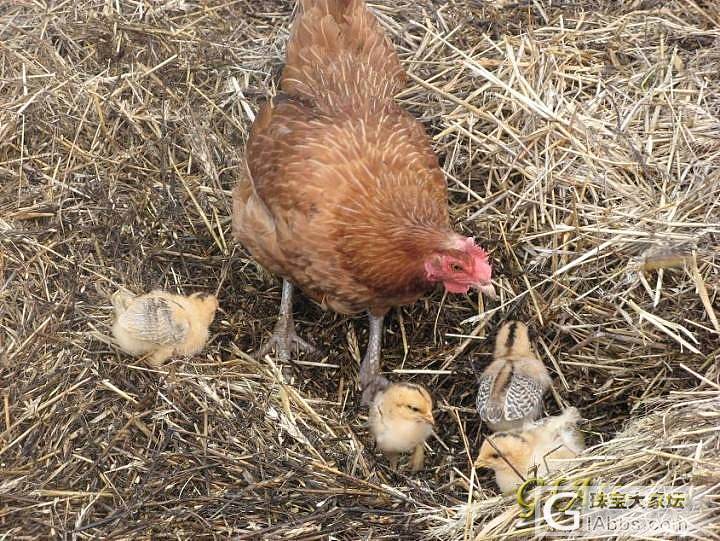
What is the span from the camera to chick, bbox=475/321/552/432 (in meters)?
3.24

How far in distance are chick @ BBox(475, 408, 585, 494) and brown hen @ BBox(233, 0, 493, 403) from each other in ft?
1.94

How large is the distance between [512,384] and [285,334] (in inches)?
45.8

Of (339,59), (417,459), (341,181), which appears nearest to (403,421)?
(417,459)

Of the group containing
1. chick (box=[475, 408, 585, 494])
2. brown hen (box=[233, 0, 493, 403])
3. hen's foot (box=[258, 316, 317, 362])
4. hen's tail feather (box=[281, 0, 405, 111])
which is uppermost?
hen's tail feather (box=[281, 0, 405, 111])

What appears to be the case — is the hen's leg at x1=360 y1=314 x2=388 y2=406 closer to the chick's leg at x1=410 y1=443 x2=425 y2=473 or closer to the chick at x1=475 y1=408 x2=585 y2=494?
the chick's leg at x1=410 y1=443 x2=425 y2=473

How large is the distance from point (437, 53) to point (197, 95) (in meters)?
1.32

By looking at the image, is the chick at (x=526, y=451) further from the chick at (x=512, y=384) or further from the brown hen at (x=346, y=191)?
the brown hen at (x=346, y=191)

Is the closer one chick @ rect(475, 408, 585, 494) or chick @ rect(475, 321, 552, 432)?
chick @ rect(475, 408, 585, 494)

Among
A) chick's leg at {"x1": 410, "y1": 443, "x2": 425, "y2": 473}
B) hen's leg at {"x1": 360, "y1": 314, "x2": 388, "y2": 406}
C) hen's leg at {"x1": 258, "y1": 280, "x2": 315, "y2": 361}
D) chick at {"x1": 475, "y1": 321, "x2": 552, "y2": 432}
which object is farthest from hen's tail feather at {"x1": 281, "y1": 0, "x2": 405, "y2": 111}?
chick's leg at {"x1": 410, "y1": 443, "x2": 425, "y2": 473}

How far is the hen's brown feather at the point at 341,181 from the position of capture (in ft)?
10.6

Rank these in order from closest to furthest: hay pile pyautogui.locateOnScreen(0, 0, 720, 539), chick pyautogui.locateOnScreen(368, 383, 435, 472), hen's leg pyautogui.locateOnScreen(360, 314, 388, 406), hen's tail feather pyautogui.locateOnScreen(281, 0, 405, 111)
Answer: hay pile pyautogui.locateOnScreen(0, 0, 720, 539) → chick pyautogui.locateOnScreen(368, 383, 435, 472) → hen's tail feather pyautogui.locateOnScreen(281, 0, 405, 111) → hen's leg pyautogui.locateOnScreen(360, 314, 388, 406)

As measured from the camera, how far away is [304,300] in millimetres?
4094

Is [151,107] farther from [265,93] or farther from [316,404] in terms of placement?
[316,404]

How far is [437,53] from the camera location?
4.40 meters
